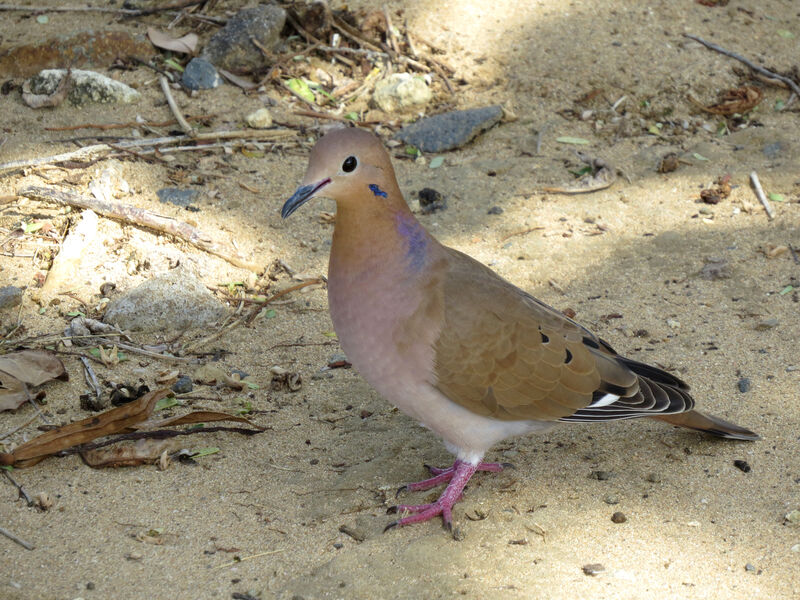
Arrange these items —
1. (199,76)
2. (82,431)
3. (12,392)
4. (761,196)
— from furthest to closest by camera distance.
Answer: (199,76)
(761,196)
(12,392)
(82,431)

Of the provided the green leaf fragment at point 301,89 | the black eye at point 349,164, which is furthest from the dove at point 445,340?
the green leaf fragment at point 301,89

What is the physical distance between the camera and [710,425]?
326 centimetres

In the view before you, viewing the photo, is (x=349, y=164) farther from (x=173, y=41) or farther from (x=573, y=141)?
(x=173, y=41)

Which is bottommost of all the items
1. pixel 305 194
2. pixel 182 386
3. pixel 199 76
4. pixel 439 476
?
pixel 182 386

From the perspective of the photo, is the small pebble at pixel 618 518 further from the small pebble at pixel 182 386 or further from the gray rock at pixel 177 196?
the gray rock at pixel 177 196

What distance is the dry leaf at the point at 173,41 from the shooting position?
19.4 feet

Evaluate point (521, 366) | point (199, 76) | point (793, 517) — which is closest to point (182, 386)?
point (521, 366)

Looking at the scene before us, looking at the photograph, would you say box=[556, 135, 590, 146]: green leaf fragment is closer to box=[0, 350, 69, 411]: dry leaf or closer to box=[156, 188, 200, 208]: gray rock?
box=[156, 188, 200, 208]: gray rock

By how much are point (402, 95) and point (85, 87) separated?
6.54ft

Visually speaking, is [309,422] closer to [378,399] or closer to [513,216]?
[378,399]

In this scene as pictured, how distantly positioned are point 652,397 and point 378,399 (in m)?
1.22

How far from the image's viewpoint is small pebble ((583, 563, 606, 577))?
2693 mm

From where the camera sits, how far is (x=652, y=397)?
122 inches

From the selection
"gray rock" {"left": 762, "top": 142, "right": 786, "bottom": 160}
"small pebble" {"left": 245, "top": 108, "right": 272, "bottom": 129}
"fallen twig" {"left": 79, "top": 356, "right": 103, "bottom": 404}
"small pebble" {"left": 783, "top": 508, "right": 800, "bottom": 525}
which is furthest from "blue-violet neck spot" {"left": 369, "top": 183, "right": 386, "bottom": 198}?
"gray rock" {"left": 762, "top": 142, "right": 786, "bottom": 160}
